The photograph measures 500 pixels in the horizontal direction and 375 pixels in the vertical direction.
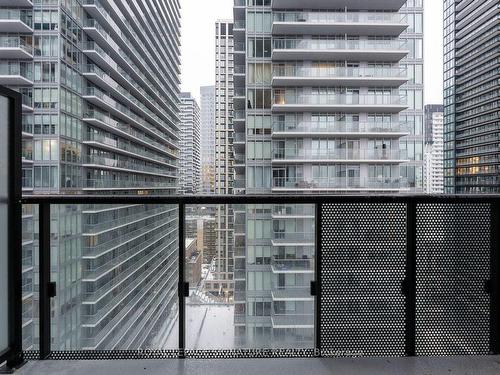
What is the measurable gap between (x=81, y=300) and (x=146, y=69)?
35320 mm

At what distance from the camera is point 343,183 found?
20.1 metres

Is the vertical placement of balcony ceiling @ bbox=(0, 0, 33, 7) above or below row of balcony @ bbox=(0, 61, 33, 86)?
above

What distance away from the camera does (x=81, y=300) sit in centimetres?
152

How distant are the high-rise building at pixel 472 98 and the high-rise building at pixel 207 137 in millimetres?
7662

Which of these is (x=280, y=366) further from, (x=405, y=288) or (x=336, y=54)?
(x=336, y=54)

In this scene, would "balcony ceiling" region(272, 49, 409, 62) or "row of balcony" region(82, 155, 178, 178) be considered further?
"row of balcony" region(82, 155, 178, 178)

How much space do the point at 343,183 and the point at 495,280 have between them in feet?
63.9

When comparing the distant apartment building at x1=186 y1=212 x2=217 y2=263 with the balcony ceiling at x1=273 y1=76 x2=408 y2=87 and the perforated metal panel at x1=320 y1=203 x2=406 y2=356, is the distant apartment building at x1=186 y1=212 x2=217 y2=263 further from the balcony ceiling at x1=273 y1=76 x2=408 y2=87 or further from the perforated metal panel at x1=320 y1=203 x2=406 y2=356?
the balcony ceiling at x1=273 y1=76 x2=408 y2=87

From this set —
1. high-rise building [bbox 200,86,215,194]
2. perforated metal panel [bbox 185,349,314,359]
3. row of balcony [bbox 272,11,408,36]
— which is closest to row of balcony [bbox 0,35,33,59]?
row of balcony [bbox 272,11,408,36]

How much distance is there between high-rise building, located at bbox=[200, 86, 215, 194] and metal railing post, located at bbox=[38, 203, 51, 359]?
4214 mm

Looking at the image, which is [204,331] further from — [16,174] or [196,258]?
[16,174]

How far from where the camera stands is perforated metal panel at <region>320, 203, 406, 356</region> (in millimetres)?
1279

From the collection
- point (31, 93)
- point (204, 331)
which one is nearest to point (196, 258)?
point (204, 331)

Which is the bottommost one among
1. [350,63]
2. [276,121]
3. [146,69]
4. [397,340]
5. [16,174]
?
[397,340]
